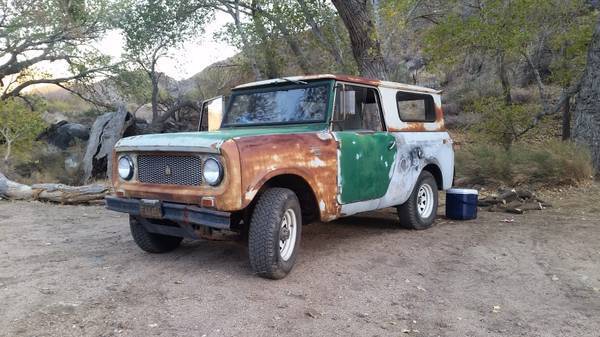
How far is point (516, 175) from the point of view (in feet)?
30.6

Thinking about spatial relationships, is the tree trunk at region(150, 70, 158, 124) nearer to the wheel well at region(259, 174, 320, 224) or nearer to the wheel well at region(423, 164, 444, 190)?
the wheel well at region(423, 164, 444, 190)

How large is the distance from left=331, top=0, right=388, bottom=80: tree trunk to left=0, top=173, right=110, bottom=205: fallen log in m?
5.32

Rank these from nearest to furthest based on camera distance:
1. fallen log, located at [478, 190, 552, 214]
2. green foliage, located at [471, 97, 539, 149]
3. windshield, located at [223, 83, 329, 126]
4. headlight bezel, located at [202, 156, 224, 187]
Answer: headlight bezel, located at [202, 156, 224, 187] < windshield, located at [223, 83, 329, 126] < fallen log, located at [478, 190, 552, 214] < green foliage, located at [471, 97, 539, 149]

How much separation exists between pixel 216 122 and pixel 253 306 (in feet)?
9.14

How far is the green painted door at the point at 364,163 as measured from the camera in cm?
501

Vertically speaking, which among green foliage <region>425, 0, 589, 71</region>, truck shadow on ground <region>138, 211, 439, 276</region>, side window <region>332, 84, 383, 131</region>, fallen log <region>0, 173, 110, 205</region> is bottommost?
truck shadow on ground <region>138, 211, 439, 276</region>

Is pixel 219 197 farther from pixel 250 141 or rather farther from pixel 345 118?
pixel 345 118

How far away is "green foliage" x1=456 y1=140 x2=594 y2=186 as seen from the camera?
29.8 feet

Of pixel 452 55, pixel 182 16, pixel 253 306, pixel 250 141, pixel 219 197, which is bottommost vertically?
pixel 253 306

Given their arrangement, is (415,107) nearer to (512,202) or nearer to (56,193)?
(512,202)

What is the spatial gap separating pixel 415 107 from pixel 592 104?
5975 mm

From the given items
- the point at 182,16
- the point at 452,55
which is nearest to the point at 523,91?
the point at 452,55

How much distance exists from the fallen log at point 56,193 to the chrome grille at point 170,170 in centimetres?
510

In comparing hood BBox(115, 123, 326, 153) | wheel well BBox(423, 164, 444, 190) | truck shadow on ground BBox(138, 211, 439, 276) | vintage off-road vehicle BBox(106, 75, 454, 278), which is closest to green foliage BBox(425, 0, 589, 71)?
wheel well BBox(423, 164, 444, 190)
